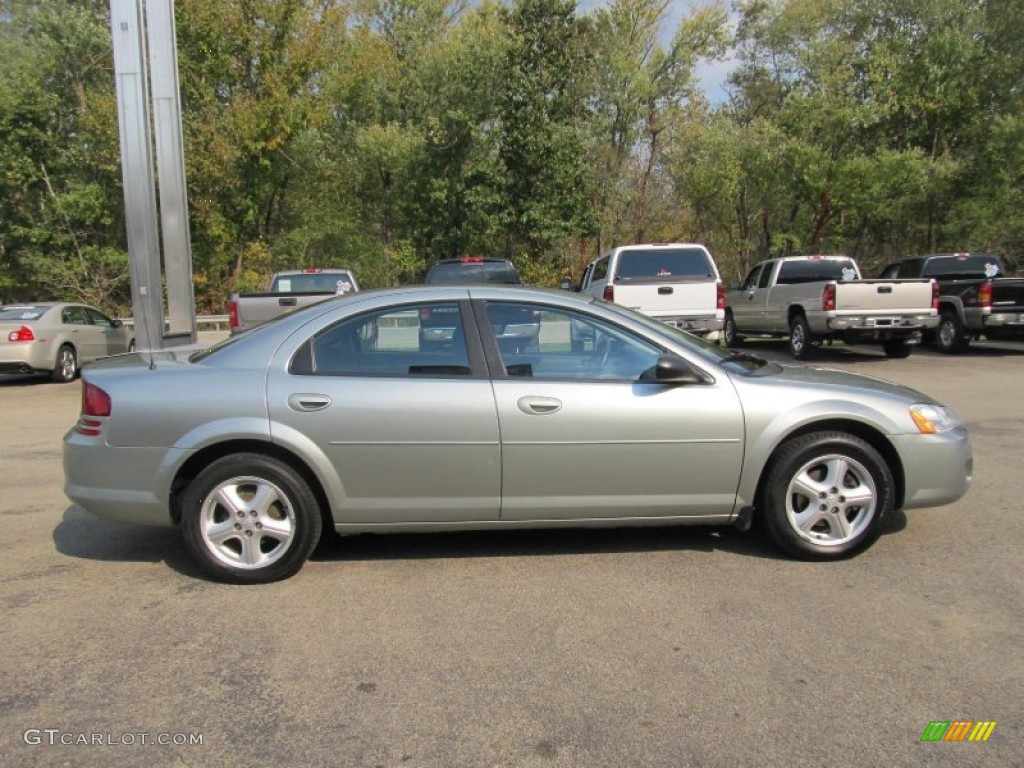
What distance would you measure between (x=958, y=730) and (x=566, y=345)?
260 centimetres

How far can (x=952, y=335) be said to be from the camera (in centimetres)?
1513

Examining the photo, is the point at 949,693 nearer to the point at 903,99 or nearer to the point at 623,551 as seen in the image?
the point at 623,551

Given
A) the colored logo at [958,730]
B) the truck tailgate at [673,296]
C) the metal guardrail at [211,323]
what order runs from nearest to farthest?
the colored logo at [958,730] < the truck tailgate at [673,296] < the metal guardrail at [211,323]

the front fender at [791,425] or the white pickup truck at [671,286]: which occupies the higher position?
the white pickup truck at [671,286]

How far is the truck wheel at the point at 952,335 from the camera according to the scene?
14.9 meters

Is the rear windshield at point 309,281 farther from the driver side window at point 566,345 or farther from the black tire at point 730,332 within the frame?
the driver side window at point 566,345

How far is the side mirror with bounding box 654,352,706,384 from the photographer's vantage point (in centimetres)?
431

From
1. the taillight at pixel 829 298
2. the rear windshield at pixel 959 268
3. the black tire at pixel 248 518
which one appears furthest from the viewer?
the rear windshield at pixel 959 268

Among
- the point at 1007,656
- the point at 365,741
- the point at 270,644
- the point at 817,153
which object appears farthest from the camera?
the point at 817,153

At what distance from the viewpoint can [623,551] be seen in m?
4.70

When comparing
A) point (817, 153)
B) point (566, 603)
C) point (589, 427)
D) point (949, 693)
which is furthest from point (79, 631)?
point (817, 153)

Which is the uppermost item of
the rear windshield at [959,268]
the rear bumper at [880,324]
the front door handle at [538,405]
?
the rear windshield at [959,268]

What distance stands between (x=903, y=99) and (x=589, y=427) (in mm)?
25076

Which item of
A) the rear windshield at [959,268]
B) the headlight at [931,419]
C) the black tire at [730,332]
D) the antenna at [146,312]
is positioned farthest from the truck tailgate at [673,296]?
the headlight at [931,419]
